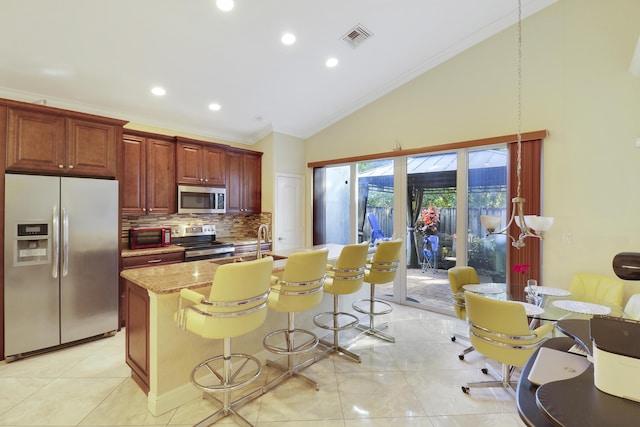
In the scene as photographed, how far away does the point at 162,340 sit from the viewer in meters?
2.11

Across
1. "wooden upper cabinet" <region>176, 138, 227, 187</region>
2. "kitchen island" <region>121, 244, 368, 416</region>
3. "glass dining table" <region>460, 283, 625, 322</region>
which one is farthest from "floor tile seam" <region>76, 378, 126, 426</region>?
"glass dining table" <region>460, 283, 625, 322</region>

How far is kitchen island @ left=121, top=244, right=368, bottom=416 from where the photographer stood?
2.08 meters

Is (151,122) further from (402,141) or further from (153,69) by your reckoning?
(402,141)

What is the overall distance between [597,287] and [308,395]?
2.93m

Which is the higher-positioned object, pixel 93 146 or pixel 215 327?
pixel 93 146

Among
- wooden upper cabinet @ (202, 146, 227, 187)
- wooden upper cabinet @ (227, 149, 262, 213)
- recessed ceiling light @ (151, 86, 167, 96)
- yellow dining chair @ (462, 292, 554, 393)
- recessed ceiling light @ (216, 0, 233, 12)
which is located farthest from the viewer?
wooden upper cabinet @ (227, 149, 262, 213)

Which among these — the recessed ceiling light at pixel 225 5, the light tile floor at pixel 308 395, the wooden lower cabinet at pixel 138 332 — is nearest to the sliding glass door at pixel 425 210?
the light tile floor at pixel 308 395

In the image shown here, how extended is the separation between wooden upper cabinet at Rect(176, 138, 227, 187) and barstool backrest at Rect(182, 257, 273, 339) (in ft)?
10.0

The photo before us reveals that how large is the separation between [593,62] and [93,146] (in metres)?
5.39

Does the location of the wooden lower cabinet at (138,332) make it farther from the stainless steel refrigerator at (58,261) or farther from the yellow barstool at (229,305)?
the stainless steel refrigerator at (58,261)

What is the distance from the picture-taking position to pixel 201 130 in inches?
194

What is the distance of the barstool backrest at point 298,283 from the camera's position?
2.20 meters

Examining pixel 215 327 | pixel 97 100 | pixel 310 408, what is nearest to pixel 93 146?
pixel 97 100

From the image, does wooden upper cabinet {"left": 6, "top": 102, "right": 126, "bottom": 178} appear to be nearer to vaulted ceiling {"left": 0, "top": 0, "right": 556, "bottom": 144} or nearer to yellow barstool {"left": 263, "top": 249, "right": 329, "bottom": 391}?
vaulted ceiling {"left": 0, "top": 0, "right": 556, "bottom": 144}
